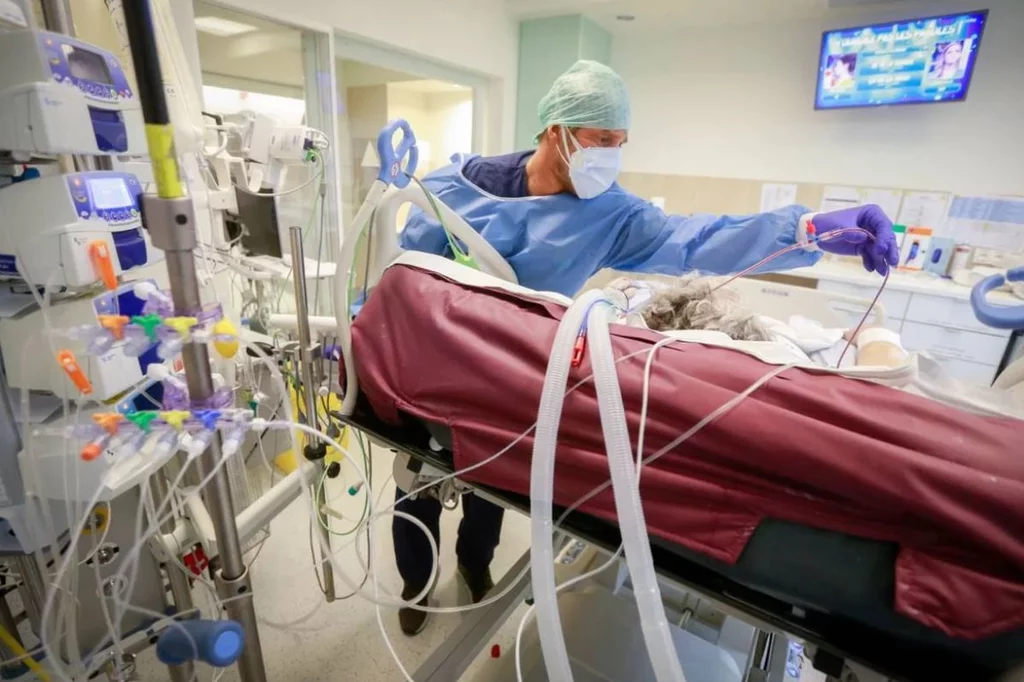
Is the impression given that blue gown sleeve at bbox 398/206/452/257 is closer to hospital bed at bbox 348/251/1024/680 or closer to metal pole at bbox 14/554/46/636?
hospital bed at bbox 348/251/1024/680

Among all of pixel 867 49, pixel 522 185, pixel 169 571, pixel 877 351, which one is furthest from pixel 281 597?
pixel 867 49

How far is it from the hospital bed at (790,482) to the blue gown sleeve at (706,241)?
70cm

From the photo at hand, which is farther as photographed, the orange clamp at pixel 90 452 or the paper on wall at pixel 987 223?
the paper on wall at pixel 987 223

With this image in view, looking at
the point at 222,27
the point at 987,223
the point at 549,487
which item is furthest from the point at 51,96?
the point at 987,223

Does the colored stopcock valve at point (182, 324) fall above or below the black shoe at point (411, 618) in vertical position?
above

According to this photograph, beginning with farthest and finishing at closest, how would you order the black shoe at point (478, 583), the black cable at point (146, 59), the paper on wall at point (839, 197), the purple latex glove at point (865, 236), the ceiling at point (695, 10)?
1. the paper on wall at point (839, 197)
2. the ceiling at point (695, 10)
3. the black shoe at point (478, 583)
4. the purple latex glove at point (865, 236)
5. the black cable at point (146, 59)

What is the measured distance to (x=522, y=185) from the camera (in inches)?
55.5

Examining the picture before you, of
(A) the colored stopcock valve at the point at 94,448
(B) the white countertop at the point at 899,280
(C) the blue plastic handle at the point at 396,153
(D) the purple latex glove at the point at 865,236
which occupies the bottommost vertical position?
(B) the white countertop at the point at 899,280

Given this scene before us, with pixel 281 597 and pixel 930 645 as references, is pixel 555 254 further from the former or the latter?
pixel 281 597

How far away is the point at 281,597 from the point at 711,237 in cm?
179

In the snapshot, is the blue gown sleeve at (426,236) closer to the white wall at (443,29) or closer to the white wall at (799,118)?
the white wall at (443,29)

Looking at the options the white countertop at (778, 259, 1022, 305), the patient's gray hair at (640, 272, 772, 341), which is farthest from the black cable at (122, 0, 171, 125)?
the white countertop at (778, 259, 1022, 305)

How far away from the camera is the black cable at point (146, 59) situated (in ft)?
1.50

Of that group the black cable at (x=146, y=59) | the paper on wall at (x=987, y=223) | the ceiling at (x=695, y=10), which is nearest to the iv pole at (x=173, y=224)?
the black cable at (x=146, y=59)
